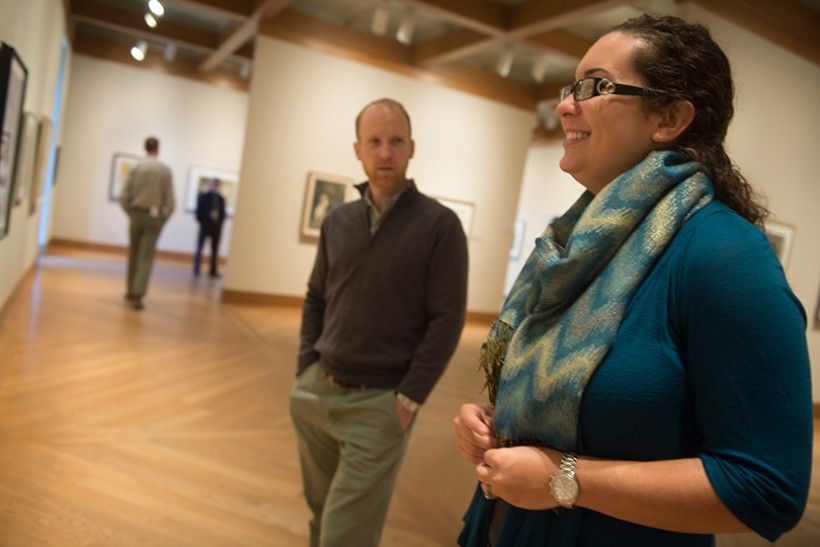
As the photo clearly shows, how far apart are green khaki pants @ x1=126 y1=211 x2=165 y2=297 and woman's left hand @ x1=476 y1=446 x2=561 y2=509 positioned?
845 cm

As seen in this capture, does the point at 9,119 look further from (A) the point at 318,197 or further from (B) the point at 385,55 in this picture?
(B) the point at 385,55

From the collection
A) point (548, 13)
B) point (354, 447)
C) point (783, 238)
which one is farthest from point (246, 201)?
point (354, 447)

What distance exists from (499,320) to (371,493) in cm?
134

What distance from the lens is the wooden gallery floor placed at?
137 inches

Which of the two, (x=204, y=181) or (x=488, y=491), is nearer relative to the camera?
(x=488, y=491)

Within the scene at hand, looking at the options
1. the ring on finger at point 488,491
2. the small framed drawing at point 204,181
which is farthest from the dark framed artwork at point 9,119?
the small framed drawing at point 204,181

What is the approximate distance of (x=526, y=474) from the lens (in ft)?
3.81

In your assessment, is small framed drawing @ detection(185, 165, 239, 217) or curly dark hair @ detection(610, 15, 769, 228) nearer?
curly dark hair @ detection(610, 15, 769, 228)

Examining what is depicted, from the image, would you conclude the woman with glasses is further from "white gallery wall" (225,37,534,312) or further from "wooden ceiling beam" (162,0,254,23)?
"wooden ceiling beam" (162,0,254,23)

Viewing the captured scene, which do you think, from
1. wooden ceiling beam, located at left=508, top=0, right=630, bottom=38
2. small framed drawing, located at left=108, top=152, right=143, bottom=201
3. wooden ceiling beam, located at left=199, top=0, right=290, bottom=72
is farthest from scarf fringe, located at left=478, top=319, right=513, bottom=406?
small framed drawing, located at left=108, top=152, right=143, bottom=201

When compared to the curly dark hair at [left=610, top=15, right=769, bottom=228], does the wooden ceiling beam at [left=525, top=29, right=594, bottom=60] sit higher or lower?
higher

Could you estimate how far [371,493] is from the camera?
8.43ft

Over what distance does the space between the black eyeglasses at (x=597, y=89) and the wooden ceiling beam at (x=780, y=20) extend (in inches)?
236

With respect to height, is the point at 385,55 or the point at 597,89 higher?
the point at 385,55
